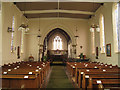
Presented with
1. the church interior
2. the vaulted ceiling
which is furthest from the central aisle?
the vaulted ceiling

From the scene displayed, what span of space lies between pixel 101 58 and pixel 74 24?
5847mm

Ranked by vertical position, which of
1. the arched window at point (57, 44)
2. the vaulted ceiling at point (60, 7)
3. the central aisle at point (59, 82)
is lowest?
the central aisle at point (59, 82)

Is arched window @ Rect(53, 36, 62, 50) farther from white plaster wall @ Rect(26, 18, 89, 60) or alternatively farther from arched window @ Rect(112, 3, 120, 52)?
arched window @ Rect(112, 3, 120, 52)

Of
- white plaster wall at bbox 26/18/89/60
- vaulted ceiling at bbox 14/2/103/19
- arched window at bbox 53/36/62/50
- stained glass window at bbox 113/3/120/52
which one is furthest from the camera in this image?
arched window at bbox 53/36/62/50

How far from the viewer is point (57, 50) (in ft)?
66.0

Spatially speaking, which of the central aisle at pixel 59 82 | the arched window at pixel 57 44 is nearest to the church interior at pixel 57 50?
the central aisle at pixel 59 82

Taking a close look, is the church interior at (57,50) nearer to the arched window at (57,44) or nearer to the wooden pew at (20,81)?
the wooden pew at (20,81)

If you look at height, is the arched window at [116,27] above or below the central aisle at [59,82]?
above

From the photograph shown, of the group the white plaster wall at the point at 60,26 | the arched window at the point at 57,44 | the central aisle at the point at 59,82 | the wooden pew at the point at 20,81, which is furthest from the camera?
the arched window at the point at 57,44

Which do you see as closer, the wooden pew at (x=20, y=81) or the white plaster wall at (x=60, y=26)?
the wooden pew at (x=20, y=81)

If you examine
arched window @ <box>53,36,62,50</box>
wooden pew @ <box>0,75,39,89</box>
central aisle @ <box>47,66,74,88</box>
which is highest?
arched window @ <box>53,36,62,50</box>

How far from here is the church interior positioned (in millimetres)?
3518

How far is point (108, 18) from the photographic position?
9016mm

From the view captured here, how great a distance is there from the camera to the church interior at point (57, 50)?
3.52 meters
